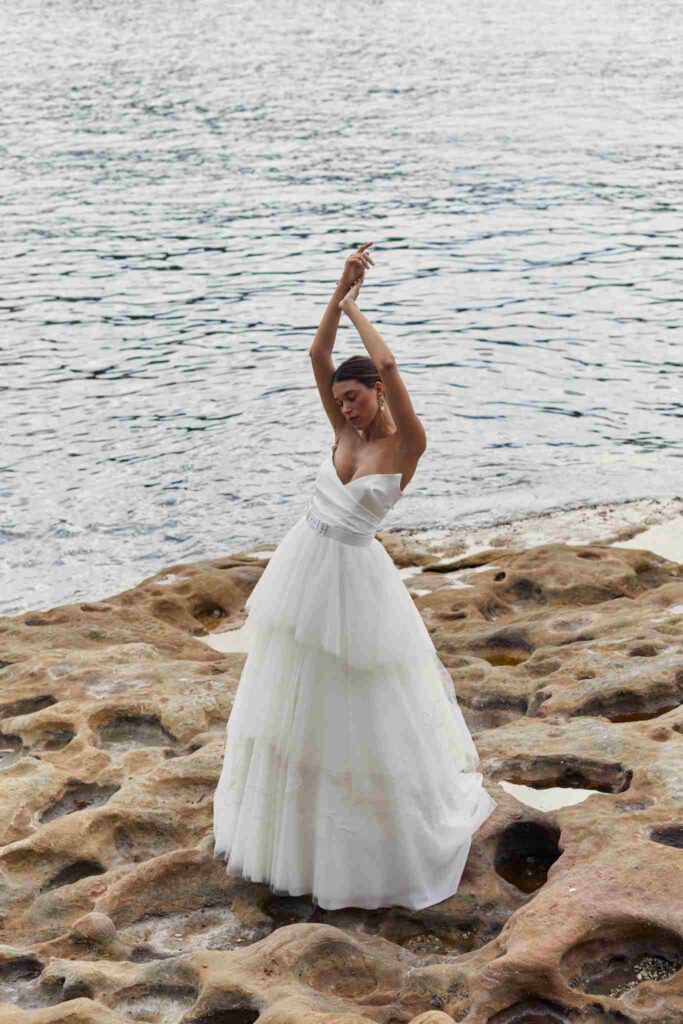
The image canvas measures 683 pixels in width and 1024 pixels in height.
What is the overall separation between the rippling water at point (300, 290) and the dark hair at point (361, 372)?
712 cm

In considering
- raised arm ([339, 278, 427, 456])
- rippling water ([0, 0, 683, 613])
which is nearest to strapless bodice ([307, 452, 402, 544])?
raised arm ([339, 278, 427, 456])

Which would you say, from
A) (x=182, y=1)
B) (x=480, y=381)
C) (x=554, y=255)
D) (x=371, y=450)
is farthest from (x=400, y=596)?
(x=182, y=1)

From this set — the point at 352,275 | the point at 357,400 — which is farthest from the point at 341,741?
the point at 352,275

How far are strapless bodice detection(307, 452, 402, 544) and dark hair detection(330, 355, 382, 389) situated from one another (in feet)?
1.41

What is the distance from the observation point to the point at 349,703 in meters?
5.57

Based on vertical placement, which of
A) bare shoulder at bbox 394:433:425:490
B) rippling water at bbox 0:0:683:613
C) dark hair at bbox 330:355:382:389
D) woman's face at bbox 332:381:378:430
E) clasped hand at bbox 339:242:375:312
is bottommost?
rippling water at bbox 0:0:683:613

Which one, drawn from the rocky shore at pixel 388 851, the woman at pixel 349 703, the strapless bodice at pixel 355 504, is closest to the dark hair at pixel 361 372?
the woman at pixel 349 703

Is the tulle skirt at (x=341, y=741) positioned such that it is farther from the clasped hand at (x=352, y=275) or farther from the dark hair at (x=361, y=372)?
the clasped hand at (x=352, y=275)

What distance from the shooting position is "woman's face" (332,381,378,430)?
559cm

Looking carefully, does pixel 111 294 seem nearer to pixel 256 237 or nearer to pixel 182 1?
pixel 256 237

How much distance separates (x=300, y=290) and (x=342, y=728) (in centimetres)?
1770

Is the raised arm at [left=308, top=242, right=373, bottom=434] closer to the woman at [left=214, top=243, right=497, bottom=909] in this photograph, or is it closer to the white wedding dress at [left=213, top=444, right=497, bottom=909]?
the woman at [left=214, top=243, right=497, bottom=909]

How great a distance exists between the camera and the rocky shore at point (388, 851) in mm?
4852

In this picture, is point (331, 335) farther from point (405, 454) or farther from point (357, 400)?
point (405, 454)
